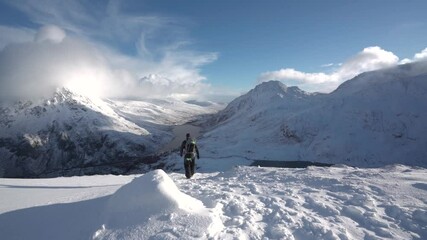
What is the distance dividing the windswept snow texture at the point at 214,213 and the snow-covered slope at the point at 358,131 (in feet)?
366

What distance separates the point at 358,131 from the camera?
127812 mm

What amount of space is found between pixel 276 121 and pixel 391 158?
66415 mm

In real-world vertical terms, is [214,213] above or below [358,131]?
above

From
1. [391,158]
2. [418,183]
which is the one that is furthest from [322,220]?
[391,158]

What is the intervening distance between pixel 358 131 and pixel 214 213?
436ft

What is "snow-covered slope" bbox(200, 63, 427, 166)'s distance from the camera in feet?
383

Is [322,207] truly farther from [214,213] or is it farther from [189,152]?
[189,152]

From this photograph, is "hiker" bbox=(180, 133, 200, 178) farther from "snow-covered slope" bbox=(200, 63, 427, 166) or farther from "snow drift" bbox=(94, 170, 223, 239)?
"snow-covered slope" bbox=(200, 63, 427, 166)

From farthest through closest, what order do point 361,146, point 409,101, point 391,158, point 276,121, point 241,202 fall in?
point 276,121 < point 409,101 < point 361,146 < point 391,158 < point 241,202

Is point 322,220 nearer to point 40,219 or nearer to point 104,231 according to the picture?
point 104,231

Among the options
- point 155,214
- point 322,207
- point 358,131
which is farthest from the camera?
point 358,131

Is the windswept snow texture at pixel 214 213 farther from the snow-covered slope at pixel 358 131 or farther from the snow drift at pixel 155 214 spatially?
the snow-covered slope at pixel 358 131

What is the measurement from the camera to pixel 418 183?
13234mm

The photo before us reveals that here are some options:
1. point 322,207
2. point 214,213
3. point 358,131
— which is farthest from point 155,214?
point 358,131
